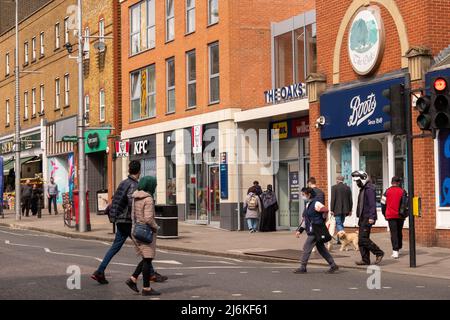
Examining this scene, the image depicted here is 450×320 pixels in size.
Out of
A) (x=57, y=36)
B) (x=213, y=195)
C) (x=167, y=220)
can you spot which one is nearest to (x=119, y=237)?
(x=167, y=220)

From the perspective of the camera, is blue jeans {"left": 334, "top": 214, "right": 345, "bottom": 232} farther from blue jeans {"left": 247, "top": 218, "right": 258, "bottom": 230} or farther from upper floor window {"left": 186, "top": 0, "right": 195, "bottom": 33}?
upper floor window {"left": 186, "top": 0, "right": 195, "bottom": 33}

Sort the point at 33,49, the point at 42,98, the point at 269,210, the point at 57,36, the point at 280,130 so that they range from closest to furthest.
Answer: the point at 269,210, the point at 280,130, the point at 57,36, the point at 42,98, the point at 33,49

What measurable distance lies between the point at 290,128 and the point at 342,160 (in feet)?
14.7

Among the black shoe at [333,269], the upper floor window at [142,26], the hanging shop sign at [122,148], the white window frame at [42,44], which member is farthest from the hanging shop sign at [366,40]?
the white window frame at [42,44]

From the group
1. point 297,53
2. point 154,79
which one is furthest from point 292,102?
point 154,79

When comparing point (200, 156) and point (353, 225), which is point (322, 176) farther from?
point (200, 156)

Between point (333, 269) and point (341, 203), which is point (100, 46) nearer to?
point (341, 203)

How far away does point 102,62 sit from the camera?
4103cm

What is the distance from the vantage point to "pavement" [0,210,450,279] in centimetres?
1690

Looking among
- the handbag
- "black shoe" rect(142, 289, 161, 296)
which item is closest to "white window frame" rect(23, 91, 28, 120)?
the handbag

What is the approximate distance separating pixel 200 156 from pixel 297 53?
18.7 feet

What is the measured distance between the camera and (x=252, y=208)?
28094 mm

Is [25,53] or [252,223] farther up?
[25,53]

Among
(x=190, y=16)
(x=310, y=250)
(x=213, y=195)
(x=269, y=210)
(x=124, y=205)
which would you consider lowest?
(x=310, y=250)
